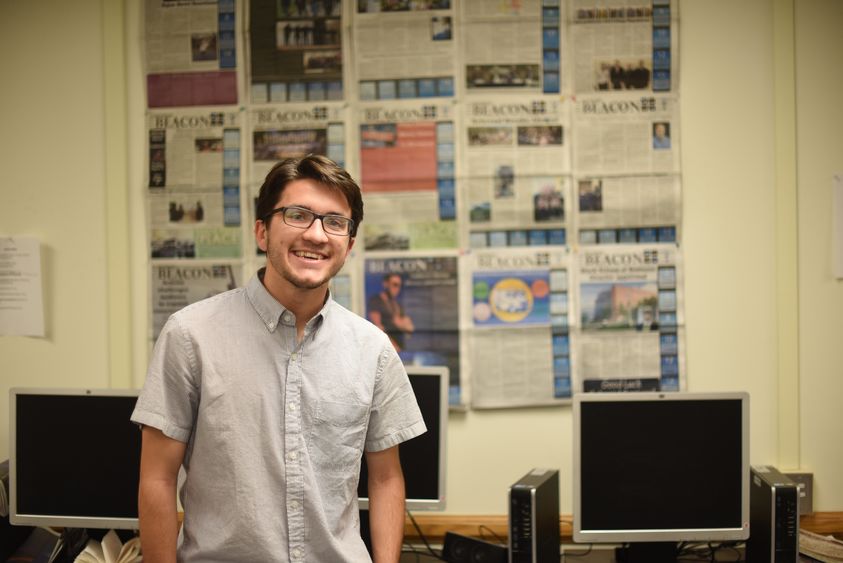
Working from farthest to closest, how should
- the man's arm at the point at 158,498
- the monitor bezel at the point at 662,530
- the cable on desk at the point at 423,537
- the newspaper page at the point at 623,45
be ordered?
the newspaper page at the point at 623,45
the cable on desk at the point at 423,537
the monitor bezel at the point at 662,530
the man's arm at the point at 158,498

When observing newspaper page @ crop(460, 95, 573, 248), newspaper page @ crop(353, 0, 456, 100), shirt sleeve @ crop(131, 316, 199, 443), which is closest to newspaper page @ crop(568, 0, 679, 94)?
newspaper page @ crop(460, 95, 573, 248)

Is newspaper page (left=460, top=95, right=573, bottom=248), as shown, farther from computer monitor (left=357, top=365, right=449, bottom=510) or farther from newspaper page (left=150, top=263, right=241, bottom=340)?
newspaper page (left=150, top=263, right=241, bottom=340)

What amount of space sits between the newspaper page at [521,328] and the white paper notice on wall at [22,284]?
140 cm

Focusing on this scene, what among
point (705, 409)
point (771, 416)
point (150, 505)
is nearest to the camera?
point (150, 505)

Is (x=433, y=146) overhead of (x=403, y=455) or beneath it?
overhead

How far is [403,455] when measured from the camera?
1.83 m

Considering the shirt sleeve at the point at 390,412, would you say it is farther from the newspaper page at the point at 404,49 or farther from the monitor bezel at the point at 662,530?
the newspaper page at the point at 404,49

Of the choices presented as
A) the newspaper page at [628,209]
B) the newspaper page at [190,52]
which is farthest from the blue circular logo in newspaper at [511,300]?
the newspaper page at [190,52]

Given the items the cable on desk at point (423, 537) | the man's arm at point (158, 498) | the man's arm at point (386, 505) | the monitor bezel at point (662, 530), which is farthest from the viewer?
the cable on desk at point (423, 537)

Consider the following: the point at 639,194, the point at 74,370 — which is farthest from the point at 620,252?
the point at 74,370

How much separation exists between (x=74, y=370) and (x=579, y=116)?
71.4 inches

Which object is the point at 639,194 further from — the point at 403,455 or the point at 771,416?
the point at 403,455

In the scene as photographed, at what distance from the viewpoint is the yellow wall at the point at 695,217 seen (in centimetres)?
211

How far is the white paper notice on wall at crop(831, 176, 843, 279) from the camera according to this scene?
210 centimetres
